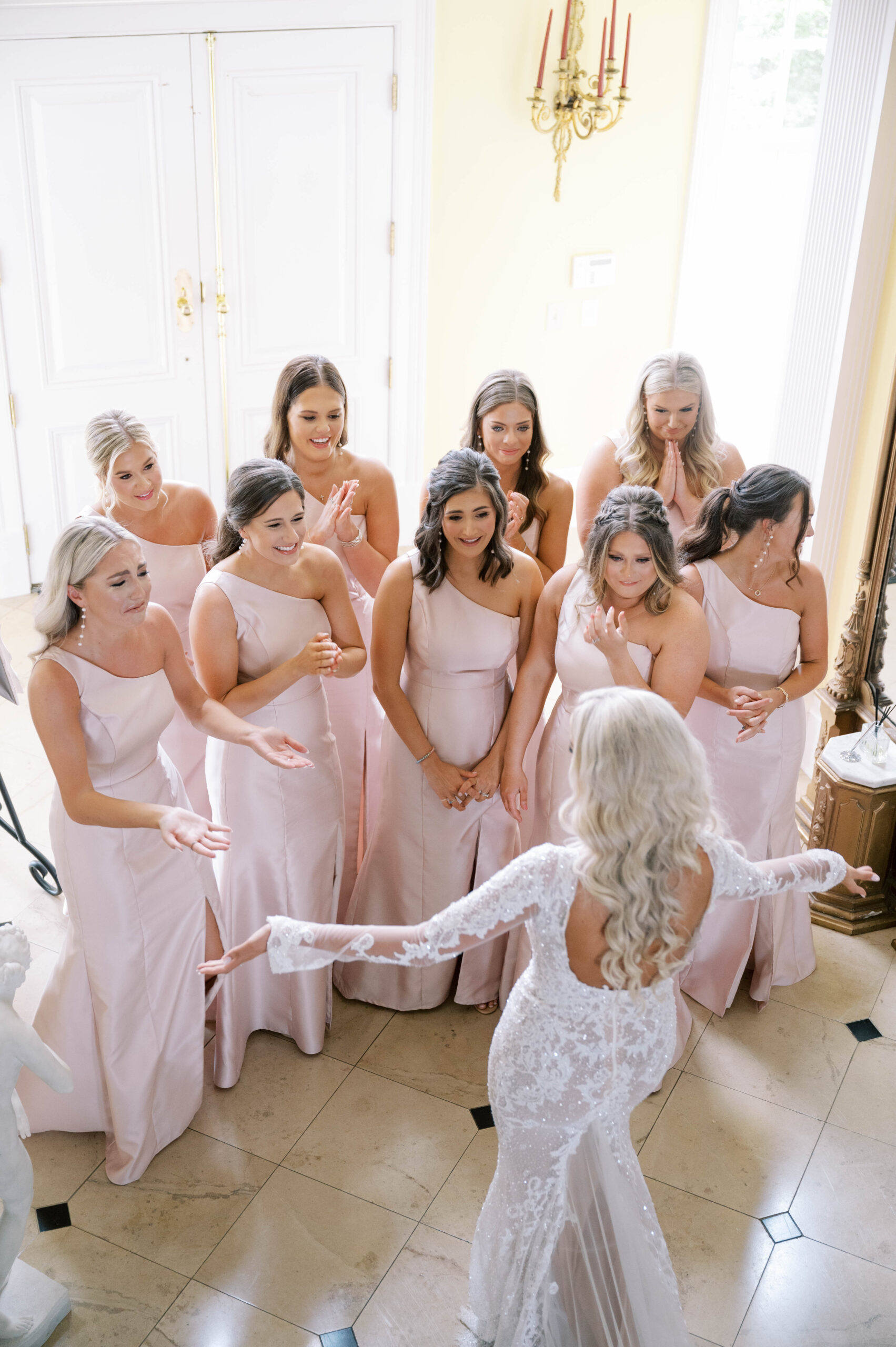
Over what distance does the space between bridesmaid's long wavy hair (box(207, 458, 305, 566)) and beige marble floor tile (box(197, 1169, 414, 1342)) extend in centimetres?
172

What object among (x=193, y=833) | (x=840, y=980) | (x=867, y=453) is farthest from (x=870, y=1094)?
(x=867, y=453)

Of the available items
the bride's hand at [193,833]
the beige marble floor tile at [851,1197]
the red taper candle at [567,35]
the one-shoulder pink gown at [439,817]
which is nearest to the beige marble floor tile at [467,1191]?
the one-shoulder pink gown at [439,817]

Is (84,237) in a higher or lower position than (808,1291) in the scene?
higher

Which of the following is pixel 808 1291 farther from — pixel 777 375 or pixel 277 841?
pixel 777 375

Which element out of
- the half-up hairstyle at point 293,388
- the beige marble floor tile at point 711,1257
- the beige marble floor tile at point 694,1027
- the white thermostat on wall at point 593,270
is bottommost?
the beige marble floor tile at point 711,1257

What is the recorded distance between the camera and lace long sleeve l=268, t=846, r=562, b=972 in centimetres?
209

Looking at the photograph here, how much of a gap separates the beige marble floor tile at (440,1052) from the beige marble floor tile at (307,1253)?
1.46ft

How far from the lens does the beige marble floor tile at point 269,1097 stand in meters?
3.14

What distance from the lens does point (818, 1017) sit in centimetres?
369

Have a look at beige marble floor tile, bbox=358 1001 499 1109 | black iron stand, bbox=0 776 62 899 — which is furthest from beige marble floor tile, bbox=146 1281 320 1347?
black iron stand, bbox=0 776 62 899

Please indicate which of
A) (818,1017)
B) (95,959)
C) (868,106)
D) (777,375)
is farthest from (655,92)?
(95,959)

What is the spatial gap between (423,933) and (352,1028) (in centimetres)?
154

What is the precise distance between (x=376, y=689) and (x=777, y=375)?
16.4 feet

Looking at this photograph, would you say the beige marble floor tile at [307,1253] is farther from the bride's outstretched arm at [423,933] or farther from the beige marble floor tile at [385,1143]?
the bride's outstretched arm at [423,933]
